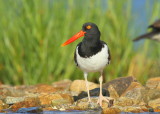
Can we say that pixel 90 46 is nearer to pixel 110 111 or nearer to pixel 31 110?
pixel 110 111

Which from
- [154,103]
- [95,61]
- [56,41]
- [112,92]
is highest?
[56,41]

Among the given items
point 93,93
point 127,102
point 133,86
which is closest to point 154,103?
point 127,102

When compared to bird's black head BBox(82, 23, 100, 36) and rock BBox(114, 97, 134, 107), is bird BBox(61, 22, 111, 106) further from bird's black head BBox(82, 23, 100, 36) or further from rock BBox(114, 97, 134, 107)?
rock BBox(114, 97, 134, 107)

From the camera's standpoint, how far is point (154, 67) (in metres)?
10.0

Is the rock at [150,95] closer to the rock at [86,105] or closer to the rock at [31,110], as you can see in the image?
the rock at [86,105]

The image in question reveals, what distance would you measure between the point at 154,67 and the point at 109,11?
176cm

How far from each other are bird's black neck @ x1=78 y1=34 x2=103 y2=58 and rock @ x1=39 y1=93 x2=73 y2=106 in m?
0.73

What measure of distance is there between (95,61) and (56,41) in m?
3.16

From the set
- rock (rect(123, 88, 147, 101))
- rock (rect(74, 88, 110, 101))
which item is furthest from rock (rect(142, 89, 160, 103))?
rock (rect(74, 88, 110, 101))

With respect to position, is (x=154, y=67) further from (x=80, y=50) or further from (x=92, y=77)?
(x=80, y=50)

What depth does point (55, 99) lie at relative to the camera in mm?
6691

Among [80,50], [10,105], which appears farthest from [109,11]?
[10,105]

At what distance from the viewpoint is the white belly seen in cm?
662

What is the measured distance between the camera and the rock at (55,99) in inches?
262
